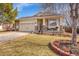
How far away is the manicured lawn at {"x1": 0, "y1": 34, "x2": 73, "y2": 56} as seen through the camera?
2184 mm

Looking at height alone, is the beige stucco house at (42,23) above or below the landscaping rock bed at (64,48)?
above

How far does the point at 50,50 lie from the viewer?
2.18 meters

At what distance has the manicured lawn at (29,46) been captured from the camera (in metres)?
2.18

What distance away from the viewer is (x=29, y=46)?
2.21m

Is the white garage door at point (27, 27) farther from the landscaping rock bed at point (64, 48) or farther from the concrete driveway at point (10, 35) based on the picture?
the landscaping rock bed at point (64, 48)

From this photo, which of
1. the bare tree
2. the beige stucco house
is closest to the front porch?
the beige stucco house

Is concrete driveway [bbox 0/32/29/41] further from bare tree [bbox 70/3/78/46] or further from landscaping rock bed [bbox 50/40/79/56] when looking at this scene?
bare tree [bbox 70/3/78/46]

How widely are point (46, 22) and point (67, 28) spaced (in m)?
0.27

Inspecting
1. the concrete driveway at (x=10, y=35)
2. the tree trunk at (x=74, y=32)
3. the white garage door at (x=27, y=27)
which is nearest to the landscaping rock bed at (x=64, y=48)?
the tree trunk at (x=74, y=32)

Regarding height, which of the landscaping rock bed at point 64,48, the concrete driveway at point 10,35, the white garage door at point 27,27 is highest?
the white garage door at point 27,27

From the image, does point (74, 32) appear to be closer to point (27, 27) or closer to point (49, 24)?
point (49, 24)

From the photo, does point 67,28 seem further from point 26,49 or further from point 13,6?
point 13,6

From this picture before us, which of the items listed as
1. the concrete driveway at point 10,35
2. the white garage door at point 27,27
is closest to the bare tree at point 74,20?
the white garage door at point 27,27

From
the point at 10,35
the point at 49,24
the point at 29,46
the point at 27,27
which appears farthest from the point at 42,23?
the point at 10,35
